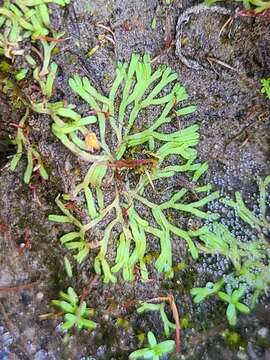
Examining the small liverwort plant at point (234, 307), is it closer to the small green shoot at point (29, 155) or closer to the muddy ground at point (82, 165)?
the muddy ground at point (82, 165)

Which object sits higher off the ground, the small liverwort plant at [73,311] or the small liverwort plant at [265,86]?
the small liverwort plant at [265,86]

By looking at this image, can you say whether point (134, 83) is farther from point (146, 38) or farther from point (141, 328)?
point (141, 328)

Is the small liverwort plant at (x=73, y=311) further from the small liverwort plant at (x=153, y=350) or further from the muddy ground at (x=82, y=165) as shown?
the small liverwort plant at (x=153, y=350)

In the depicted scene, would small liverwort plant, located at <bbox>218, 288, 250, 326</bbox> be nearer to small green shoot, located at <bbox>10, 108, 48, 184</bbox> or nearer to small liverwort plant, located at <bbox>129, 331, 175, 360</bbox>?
small liverwort plant, located at <bbox>129, 331, 175, 360</bbox>

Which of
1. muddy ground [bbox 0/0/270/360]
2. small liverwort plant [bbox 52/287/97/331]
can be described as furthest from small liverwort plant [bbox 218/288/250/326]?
small liverwort plant [bbox 52/287/97/331]

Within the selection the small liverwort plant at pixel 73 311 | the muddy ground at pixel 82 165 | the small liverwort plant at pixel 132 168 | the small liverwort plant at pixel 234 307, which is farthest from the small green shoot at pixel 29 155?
the small liverwort plant at pixel 234 307

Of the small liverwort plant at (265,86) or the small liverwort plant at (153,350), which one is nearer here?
the small liverwort plant at (153,350)

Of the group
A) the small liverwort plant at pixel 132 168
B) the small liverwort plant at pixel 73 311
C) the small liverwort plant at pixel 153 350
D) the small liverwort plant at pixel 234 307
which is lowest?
the small liverwort plant at pixel 153 350
